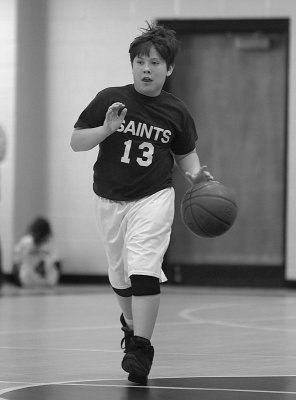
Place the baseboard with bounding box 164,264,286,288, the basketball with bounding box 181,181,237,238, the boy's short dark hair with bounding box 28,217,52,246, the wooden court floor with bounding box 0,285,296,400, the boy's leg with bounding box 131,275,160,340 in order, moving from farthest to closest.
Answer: the baseboard with bounding box 164,264,286,288, the boy's short dark hair with bounding box 28,217,52,246, the basketball with bounding box 181,181,237,238, the boy's leg with bounding box 131,275,160,340, the wooden court floor with bounding box 0,285,296,400

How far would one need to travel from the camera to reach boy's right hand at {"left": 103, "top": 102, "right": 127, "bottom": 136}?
5508 millimetres

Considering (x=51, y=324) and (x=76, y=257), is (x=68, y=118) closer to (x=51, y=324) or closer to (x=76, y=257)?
(x=76, y=257)

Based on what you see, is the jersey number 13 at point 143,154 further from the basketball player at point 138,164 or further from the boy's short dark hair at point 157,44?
the boy's short dark hair at point 157,44

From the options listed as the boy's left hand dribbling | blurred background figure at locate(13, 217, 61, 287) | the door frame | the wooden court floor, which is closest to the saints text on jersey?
the boy's left hand dribbling

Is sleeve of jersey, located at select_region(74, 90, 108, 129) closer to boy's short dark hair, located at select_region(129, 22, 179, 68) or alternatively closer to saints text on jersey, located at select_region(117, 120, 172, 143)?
saints text on jersey, located at select_region(117, 120, 172, 143)

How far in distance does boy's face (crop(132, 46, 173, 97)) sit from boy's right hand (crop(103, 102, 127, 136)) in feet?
0.84

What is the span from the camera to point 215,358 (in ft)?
21.5

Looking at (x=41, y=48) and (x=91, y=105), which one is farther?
(x=41, y=48)

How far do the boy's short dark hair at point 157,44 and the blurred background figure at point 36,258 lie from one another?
7.16 metres

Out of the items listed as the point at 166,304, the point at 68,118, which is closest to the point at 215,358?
the point at 166,304

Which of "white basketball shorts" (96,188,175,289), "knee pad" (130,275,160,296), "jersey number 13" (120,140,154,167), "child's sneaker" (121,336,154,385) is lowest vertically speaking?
"child's sneaker" (121,336,154,385)

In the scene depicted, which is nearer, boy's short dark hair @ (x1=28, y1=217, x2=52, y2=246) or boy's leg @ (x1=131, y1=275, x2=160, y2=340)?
boy's leg @ (x1=131, y1=275, x2=160, y2=340)

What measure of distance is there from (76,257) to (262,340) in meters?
6.14

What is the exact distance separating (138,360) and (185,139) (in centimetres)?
118
